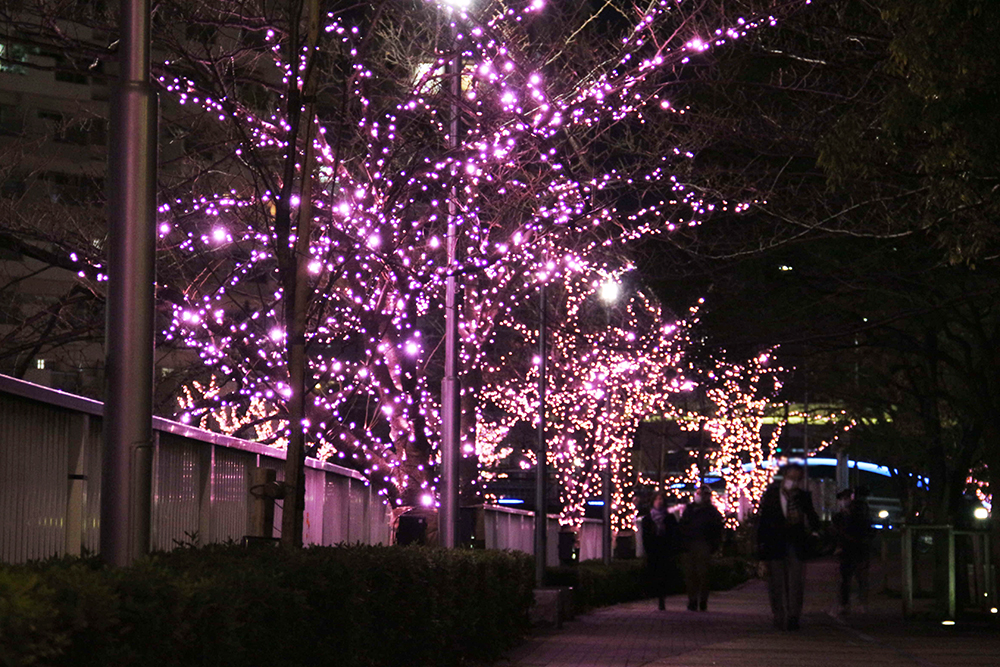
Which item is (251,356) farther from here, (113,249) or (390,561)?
(113,249)

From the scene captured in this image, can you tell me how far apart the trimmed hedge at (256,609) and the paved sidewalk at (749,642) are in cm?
111

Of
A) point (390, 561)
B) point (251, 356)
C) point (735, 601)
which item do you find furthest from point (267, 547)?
point (735, 601)

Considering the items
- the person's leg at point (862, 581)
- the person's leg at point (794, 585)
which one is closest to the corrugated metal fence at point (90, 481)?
the person's leg at point (794, 585)

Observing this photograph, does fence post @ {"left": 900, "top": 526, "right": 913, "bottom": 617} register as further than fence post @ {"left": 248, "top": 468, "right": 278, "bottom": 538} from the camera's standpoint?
Yes

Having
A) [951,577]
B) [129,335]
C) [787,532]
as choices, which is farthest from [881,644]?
[129,335]

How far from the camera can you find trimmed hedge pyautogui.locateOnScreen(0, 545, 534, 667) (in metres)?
4.62

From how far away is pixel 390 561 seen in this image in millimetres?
9422

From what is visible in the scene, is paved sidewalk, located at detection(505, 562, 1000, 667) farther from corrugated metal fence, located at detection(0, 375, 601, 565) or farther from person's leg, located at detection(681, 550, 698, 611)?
corrugated metal fence, located at detection(0, 375, 601, 565)

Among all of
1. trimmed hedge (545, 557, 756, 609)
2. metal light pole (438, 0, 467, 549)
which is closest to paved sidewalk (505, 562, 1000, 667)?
metal light pole (438, 0, 467, 549)

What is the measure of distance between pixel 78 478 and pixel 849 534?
12.1 meters

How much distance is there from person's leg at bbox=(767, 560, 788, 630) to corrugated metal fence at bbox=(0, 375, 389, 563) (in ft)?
17.1

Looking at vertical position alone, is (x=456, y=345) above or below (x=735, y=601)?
above

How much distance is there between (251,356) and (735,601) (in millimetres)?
11322

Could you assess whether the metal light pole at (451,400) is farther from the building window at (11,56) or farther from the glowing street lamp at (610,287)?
the glowing street lamp at (610,287)
